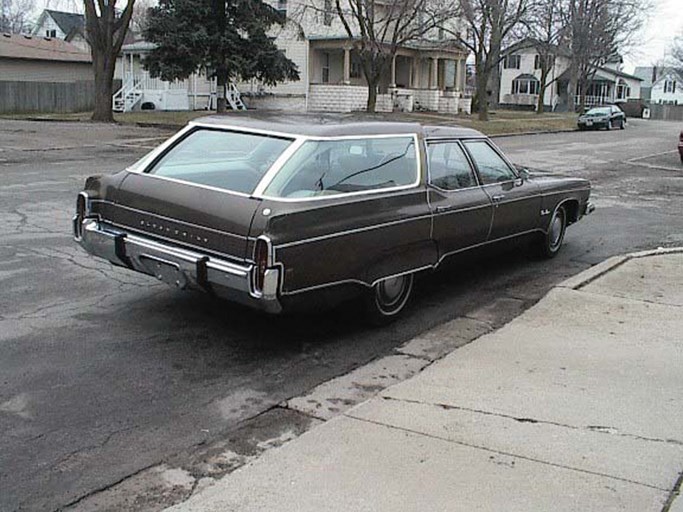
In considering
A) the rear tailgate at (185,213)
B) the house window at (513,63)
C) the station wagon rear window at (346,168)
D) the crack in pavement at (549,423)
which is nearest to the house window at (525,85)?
the house window at (513,63)

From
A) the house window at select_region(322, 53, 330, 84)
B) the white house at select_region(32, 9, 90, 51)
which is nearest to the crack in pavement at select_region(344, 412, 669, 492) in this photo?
the house window at select_region(322, 53, 330, 84)

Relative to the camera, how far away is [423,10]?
37344 millimetres

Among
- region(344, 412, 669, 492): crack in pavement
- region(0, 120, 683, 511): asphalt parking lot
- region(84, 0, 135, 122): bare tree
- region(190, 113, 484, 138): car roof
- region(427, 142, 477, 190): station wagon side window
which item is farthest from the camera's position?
region(84, 0, 135, 122): bare tree

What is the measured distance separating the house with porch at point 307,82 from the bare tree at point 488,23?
3.81m

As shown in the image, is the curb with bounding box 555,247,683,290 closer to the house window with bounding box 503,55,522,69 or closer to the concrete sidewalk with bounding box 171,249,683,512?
the concrete sidewalk with bounding box 171,249,683,512

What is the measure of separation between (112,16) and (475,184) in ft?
90.8

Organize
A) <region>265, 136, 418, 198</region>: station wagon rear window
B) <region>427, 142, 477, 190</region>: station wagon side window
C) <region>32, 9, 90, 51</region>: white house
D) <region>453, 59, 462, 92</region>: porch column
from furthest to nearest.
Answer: <region>32, 9, 90, 51</region>: white house → <region>453, 59, 462, 92</region>: porch column → <region>427, 142, 477, 190</region>: station wagon side window → <region>265, 136, 418, 198</region>: station wagon rear window

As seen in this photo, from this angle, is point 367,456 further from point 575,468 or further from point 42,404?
point 42,404

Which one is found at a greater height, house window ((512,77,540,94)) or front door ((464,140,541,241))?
house window ((512,77,540,94))

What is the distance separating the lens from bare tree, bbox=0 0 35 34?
88.2 meters

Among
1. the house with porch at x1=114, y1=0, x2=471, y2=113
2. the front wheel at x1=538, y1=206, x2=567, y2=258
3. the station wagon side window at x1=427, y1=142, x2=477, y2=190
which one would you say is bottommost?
the front wheel at x1=538, y1=206, x2=567, y2=258

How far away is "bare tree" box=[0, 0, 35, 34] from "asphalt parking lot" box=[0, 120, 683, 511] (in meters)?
87.2

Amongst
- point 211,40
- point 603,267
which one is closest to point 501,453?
point 603,267

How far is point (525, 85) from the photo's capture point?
265ft
